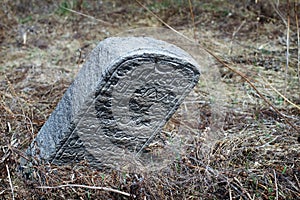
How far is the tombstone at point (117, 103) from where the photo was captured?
1.82 meters

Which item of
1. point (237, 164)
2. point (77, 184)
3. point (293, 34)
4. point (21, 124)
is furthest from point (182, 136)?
point (293, 34)

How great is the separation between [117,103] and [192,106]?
47.9 inches

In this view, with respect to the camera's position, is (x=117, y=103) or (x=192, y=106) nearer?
(x=117, y=103)

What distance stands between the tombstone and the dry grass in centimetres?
11

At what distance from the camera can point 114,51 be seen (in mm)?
1822

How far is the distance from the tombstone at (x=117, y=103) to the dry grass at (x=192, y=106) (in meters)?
0.11

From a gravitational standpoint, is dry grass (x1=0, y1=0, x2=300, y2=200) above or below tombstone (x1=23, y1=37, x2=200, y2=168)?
below

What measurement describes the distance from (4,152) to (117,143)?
656mm

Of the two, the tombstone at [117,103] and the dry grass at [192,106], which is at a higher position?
the tombstone at [117,103]

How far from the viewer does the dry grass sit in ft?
6.66

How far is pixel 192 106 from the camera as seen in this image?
3.08 m

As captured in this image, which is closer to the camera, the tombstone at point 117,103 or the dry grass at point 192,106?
the tombstone at point 117,103

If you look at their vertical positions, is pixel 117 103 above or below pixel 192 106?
above

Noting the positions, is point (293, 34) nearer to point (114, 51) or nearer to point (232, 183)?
point (232, 183)
